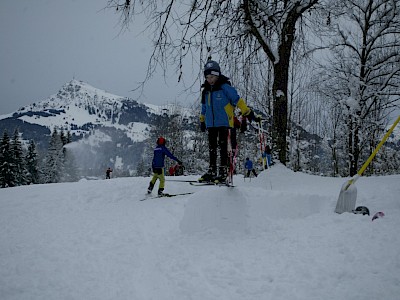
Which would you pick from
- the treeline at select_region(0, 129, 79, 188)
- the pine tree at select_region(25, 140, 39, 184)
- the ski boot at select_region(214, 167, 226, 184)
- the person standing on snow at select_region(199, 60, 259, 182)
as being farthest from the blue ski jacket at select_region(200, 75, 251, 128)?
the pine tree at select_region(25, 140, 39, 184)

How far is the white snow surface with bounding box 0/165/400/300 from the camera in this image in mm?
2510

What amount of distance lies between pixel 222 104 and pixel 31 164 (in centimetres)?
4726

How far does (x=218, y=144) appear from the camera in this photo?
5.06 meters

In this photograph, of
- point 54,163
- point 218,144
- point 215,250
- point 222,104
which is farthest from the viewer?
point 54,163

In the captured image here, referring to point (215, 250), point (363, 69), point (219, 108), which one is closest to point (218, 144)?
point (219, 108)

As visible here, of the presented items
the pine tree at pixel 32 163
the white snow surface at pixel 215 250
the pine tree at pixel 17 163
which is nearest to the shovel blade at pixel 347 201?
the white snow surface at pixel 215 250

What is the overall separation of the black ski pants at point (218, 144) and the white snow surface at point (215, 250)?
52 cm

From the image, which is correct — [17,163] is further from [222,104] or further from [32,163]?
[222,104]

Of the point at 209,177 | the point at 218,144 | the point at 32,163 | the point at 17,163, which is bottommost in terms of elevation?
the point at 32,163

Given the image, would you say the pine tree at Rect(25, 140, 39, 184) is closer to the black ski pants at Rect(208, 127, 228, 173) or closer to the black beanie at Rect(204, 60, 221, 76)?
the black ski pants at Rect(208, 127, 228, 173)

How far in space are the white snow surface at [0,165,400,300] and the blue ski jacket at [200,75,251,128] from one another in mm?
1219

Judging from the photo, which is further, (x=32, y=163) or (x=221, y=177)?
(x=32, y=163)

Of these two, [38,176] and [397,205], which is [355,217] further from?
[38,176]

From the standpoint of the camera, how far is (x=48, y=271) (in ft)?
10.6
